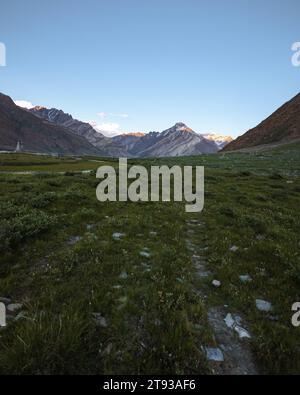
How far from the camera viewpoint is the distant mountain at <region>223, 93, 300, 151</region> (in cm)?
11188

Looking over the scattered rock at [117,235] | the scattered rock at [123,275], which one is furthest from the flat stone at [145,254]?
the scattered rock at [117,235]

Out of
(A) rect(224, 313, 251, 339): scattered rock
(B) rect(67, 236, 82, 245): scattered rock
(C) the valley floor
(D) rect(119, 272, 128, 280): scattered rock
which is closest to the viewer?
(C) the valley floor

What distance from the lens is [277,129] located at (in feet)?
398

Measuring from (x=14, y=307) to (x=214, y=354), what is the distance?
14.8 feet

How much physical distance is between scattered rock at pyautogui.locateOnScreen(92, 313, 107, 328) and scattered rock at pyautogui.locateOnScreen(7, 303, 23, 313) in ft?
5.83

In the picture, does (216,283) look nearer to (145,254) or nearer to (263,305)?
(263,305)

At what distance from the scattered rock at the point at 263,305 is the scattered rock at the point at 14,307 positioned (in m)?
5.83

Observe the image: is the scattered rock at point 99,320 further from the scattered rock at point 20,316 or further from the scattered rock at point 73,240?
the scattered rock at point 73,240

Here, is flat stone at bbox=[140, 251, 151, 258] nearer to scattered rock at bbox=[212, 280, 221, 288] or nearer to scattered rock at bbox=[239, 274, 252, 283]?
scattered rock at bbox=[212, 280, 221, 288]

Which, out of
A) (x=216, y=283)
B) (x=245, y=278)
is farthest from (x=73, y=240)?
(x=245, y=278)

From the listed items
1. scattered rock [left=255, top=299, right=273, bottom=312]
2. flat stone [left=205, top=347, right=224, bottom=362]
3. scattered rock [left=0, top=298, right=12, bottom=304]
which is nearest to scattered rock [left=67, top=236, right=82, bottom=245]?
scattered rock [left=0, top=298, right=12, bottom=304]
